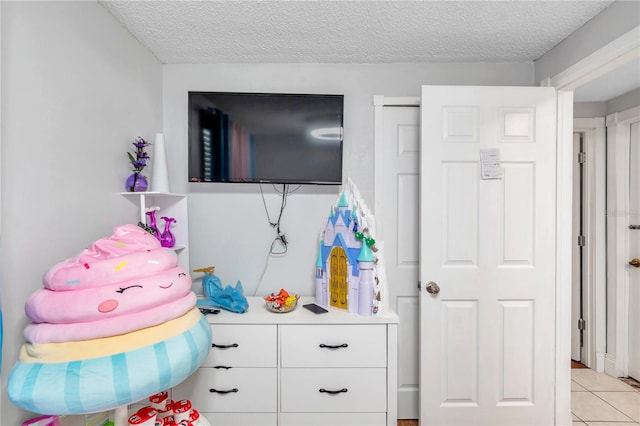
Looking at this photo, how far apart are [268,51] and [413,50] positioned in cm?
89

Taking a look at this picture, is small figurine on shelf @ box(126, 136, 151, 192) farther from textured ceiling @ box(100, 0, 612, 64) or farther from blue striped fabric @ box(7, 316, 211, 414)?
blue striped fabric @ box(7, 316, 211, 414)

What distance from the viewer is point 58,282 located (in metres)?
1.01

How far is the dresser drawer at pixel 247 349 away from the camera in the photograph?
1.71 metres

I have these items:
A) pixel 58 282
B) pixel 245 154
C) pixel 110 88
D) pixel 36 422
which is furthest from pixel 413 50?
pixel 36 422

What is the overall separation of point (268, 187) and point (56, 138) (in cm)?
113

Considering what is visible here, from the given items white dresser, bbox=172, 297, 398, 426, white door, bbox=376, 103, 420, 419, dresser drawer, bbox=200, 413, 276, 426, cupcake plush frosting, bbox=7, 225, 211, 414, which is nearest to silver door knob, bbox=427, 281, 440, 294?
white door, bbox=376, 103, 420, 419

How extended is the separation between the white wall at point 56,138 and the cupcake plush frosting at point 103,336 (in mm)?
287

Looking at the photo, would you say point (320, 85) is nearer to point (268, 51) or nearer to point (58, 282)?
point (268, 51)

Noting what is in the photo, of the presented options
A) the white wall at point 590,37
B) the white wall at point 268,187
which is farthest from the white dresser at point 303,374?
the white wall at point 590,37

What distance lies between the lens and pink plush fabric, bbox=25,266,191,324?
976 mm

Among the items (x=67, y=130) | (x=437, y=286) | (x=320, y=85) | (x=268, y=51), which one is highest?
(x=268, y=51)

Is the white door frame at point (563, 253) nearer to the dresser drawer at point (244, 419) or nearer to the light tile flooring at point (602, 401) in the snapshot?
the light tile flooring at point (602, 401)

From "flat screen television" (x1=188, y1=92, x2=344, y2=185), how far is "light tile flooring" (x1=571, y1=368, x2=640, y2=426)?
234 cm

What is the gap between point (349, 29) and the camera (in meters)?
1.75
